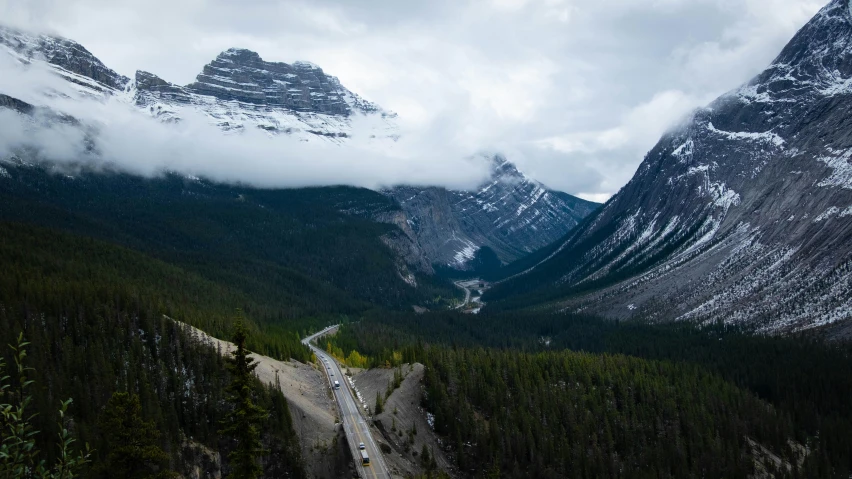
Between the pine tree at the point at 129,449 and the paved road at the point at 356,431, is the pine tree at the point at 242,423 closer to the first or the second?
the pine tree at the point at 129,449

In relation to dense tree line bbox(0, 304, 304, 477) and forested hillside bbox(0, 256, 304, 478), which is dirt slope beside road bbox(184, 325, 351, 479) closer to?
dense tree line bbox(0, 304, 304, 477)

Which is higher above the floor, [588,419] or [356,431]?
[588,419]

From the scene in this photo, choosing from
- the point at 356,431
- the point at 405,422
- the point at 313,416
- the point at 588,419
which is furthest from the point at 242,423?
the point at 588,419

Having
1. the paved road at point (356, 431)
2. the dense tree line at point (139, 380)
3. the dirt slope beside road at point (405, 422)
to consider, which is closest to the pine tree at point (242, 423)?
the dense tree line at point (139, 380)

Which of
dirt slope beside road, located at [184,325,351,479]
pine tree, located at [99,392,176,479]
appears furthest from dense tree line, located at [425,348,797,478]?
pine tree, located at [99,392,176,479]

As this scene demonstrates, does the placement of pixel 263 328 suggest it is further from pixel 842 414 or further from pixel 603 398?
pixel 842 414

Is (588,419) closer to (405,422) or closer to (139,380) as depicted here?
(405,422)
